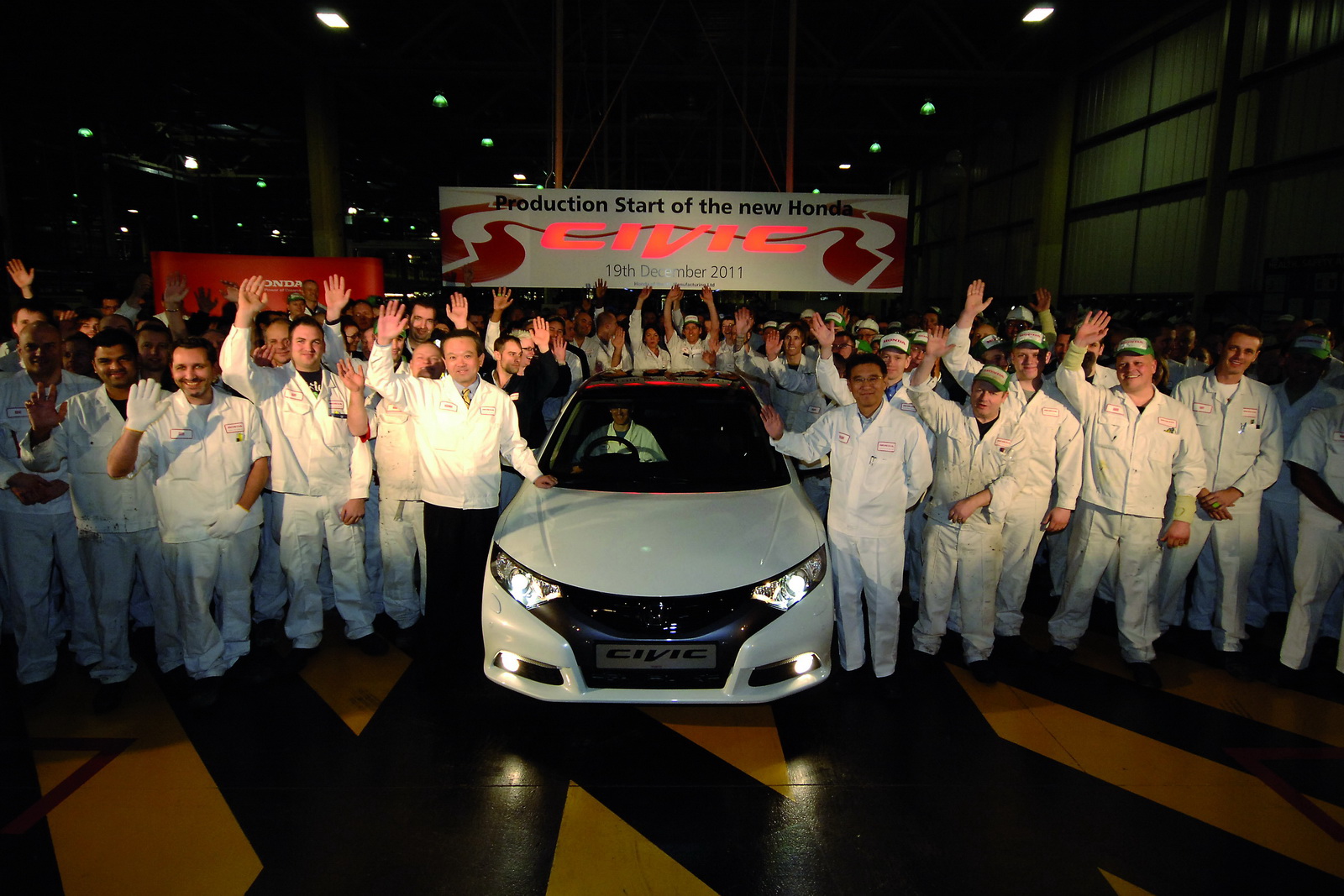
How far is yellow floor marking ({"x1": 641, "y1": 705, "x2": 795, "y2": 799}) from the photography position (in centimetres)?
315

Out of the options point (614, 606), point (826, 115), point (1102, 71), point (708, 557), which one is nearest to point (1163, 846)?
point (708, 557)

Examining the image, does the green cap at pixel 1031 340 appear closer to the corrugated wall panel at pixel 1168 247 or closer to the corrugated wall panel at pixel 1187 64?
the corrugated wall panel at pixel 1168 247

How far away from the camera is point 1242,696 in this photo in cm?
388

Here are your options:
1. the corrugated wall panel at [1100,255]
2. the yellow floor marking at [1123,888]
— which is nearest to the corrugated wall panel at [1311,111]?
the corrugated wall panel at [1100,255]

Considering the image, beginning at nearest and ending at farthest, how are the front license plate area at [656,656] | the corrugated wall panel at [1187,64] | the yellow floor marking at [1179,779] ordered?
1. the yellow floor marking at [1179,779]
2. the front license plate area at [656,656]
3. the corrugated wall panel at [1187,64]

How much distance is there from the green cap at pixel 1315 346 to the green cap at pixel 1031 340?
1558 mm

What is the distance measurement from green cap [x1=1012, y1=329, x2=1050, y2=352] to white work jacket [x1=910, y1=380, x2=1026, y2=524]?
49 centimetres

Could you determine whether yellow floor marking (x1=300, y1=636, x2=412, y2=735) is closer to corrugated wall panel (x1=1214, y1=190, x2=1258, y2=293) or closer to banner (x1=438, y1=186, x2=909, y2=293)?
banner (x1=438, y1=186, x2=909, y2=293)

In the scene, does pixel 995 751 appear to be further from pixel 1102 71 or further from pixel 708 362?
pixel 1102 71

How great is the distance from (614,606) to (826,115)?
20.6 metres

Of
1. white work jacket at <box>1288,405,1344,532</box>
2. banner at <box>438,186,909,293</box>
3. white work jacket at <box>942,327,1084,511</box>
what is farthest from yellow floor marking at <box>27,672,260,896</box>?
white work jacket at <box>1288,405,1344,532</box>

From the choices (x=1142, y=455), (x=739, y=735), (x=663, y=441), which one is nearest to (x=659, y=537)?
(x=739, y=735)

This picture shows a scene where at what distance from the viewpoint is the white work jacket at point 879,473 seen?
12.1 ft

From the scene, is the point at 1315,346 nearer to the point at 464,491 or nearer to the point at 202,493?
the point at 464,491
